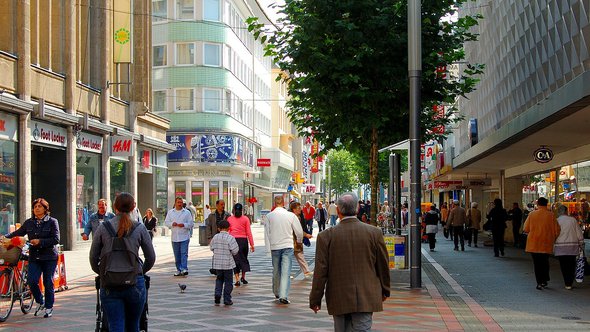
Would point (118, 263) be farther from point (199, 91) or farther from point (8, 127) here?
point (199, 91)

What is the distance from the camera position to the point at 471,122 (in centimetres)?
3547

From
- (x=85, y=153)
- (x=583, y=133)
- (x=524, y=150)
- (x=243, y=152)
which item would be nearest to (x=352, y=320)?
(x=583, y=133)

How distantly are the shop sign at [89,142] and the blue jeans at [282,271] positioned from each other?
15.8 metres

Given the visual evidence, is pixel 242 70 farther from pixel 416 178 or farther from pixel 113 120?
pixel 416 178

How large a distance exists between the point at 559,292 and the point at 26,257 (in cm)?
919

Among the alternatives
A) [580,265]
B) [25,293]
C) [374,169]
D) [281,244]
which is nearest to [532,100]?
[374,169]

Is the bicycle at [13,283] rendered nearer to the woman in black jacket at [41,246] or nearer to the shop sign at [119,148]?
the woman in black jacket at [41,246]

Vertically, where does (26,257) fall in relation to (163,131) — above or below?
below

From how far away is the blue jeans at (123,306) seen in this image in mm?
7988

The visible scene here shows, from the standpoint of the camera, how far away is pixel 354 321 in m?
7.46

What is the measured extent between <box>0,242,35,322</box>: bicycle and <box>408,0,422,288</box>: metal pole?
22.5 ft

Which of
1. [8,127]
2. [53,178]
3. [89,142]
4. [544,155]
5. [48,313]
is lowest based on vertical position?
[48,313]

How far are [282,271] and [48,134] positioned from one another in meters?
14.0

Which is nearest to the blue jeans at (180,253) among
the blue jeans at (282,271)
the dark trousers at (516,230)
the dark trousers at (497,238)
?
the blue jeans at (282,271)
